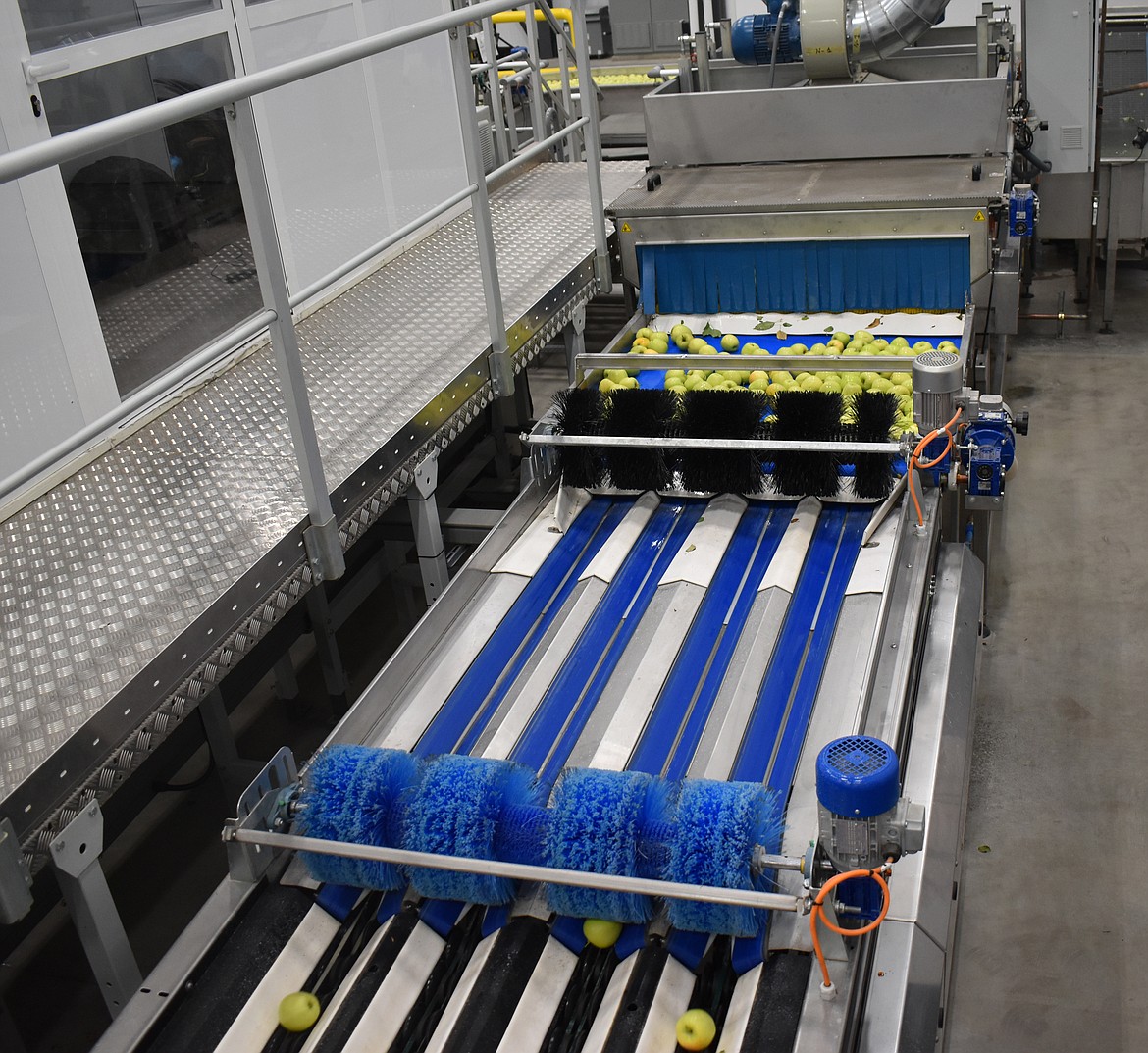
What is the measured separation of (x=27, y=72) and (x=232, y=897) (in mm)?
2883

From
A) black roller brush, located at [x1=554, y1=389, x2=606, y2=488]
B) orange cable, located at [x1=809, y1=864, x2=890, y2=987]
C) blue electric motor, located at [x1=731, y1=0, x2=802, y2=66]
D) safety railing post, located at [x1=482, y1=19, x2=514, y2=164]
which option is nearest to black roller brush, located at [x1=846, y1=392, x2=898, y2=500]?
black roller brush, located at [x1=554, y1=389, x2=606, y2=488]

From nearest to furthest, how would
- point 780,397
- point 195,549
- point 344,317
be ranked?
point 195,549 → point 780,397 → point 344,317

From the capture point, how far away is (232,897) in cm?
242

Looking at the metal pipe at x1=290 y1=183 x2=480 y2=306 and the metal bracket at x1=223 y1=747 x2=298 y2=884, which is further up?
the metal pipe at x1=290 y1=183 x2=480 y2=306

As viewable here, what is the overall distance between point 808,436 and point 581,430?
0.72 m

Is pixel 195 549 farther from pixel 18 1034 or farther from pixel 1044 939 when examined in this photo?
pixel 1044 939

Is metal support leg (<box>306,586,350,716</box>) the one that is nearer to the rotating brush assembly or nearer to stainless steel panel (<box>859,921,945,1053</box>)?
the rotating brush assembly

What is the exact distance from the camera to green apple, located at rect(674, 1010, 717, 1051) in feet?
6.75

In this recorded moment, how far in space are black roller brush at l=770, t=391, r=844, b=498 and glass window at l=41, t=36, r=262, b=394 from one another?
2.35 m

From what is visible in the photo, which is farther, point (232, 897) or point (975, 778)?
point (975, 778)

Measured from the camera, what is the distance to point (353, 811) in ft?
7.78

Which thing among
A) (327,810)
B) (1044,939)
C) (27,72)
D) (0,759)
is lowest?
(1044,939)

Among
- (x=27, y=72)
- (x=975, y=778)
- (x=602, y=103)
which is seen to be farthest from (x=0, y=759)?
(x=602, y=103)

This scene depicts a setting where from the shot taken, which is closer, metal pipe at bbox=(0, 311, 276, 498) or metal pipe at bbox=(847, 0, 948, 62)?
metal pipe at bbox=(0, 311, 276, 498)
